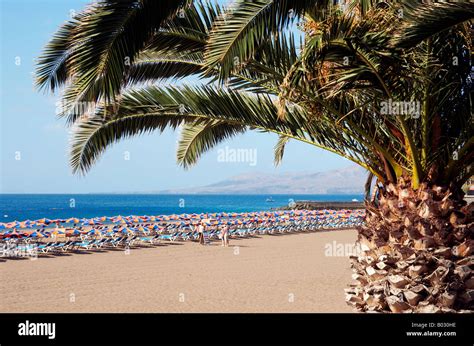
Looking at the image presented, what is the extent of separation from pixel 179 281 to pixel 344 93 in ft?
23.3

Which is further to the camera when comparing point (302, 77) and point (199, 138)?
point (199, 138)

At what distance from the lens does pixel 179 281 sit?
38.3ft

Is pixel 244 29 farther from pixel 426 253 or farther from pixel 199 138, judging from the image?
pixel 199 138

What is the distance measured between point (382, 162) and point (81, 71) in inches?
155

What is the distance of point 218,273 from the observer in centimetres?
1290

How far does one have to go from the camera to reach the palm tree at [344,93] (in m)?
4.14

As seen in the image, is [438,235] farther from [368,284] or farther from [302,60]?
[302,60]

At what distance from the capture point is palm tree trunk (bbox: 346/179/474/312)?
5.73 meters

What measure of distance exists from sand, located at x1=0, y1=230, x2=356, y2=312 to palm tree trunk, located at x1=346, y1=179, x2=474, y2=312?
2.51 metres

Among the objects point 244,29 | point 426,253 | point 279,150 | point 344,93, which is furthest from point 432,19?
point 279,150

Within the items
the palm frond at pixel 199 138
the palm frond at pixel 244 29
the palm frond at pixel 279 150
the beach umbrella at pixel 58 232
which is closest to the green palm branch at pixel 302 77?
the palm frond at pixel 244 29

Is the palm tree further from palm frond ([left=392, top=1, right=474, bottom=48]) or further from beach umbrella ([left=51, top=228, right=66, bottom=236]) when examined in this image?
beach umbrella ([left=51, top=228, right=66, bottom=236])

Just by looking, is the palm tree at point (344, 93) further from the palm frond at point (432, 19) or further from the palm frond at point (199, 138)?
the palm frond at point (199, 138)

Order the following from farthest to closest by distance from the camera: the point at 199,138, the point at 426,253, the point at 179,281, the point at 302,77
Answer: the point at 179,281 → the point at 199,138 → the point at 426,253 → the point at 302,77
